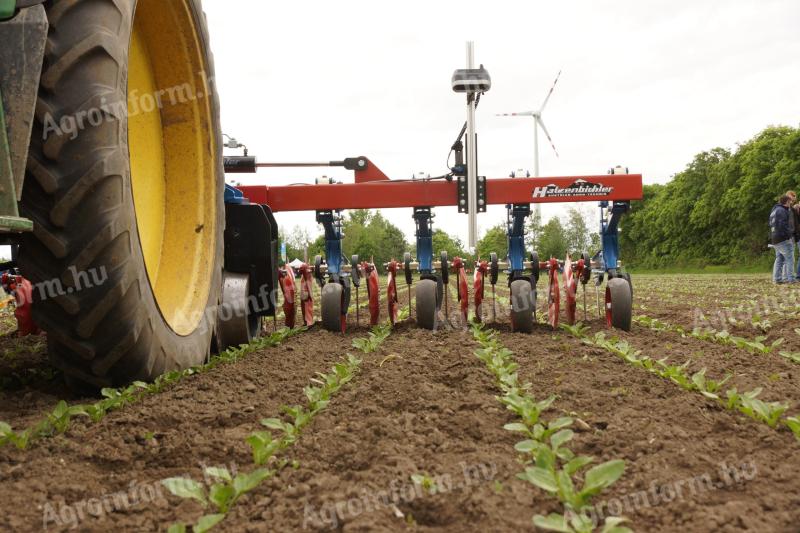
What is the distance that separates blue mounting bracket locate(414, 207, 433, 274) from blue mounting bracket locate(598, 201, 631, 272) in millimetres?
1622

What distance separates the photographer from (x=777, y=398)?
2.94 metres

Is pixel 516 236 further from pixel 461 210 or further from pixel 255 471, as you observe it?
pixel 255 471

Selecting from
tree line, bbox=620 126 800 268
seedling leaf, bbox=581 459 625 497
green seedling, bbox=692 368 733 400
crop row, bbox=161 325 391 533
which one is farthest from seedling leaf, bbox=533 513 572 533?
tree line, bbox=620 126 800 268

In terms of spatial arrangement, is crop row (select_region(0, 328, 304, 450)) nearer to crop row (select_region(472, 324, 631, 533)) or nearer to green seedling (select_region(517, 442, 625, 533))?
crop row (select_region(472, 324, 631, 533))

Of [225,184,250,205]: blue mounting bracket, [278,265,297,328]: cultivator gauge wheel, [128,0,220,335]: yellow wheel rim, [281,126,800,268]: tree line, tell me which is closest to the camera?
[128,0,220,335]: yellow wheel rim

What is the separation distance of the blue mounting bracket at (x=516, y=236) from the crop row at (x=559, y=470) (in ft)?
11.1

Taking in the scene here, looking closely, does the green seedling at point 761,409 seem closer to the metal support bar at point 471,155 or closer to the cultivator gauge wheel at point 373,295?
the metal support bar at point 471,155

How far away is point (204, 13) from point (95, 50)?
158cm

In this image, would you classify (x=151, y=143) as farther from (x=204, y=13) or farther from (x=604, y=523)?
(x=604, y=523)

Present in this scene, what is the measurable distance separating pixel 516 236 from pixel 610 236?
34.4 inches

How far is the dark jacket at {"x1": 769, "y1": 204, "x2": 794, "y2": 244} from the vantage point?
1212 centimetres

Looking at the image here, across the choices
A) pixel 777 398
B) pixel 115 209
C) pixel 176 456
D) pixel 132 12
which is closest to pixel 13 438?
pixel 176 456

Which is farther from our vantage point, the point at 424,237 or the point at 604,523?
the point at 424,237

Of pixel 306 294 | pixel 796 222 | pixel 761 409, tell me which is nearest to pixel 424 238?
pixel 306 294
